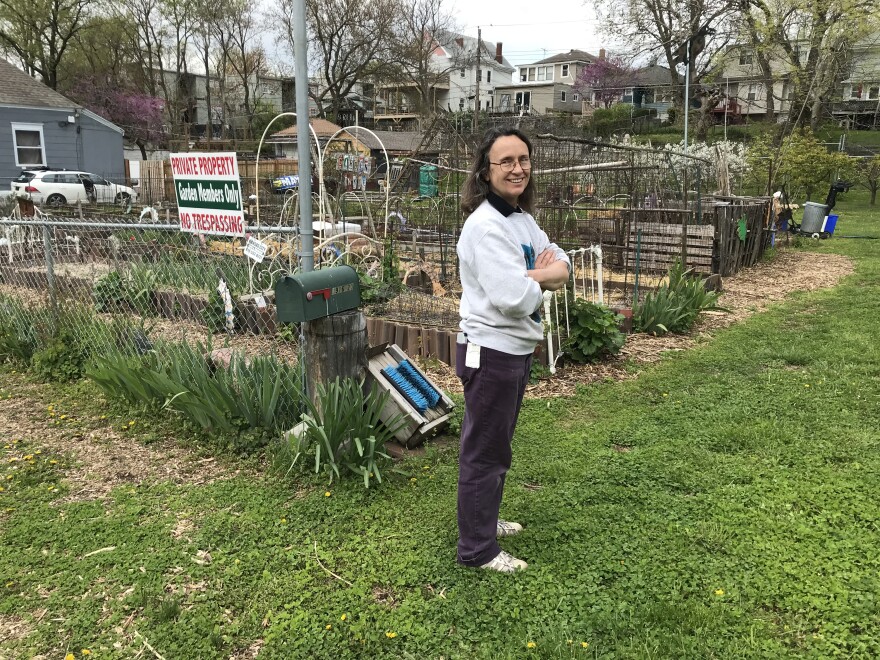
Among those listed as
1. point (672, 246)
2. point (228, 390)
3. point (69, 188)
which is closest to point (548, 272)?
point (228, 390)

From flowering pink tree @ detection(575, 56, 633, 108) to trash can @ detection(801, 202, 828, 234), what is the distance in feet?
151

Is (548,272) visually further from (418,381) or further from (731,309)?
(731,309)

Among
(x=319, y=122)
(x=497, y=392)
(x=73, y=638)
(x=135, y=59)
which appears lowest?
(x=73, y=638)

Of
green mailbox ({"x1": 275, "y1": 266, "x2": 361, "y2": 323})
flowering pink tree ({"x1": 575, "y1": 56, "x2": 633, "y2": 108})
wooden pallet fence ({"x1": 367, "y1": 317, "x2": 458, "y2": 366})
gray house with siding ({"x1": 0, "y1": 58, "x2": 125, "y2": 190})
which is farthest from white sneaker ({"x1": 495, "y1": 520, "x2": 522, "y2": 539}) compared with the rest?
flowering pink tree ({"x1": 575, "y1": 56, "x2": 633, "y2": 108})

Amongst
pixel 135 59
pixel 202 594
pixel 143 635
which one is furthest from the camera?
pixel 135 59

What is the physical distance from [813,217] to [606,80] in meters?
50.1

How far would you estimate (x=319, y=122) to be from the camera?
3825 cm

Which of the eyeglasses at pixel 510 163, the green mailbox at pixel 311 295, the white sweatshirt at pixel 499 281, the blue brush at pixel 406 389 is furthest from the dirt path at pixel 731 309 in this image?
the eyeglasses at pixel 510 163

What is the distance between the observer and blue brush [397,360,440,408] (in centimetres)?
420

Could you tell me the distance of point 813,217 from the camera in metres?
15.9

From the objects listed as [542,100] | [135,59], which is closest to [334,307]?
[135,59]

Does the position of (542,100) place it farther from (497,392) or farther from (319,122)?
(497,392)

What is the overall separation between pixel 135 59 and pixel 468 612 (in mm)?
53405

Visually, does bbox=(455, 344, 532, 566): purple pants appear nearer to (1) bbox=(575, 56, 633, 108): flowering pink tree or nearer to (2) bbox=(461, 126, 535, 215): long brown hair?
(2) bbox=(461, 126, 535, 215): long brown hair
